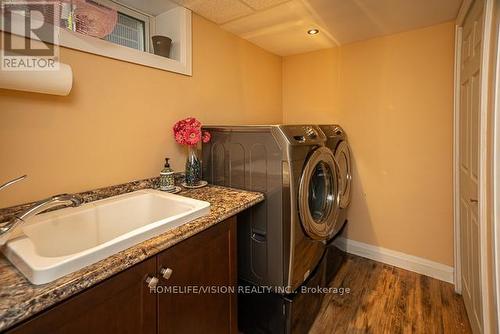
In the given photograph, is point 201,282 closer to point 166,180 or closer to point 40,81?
point 166,180

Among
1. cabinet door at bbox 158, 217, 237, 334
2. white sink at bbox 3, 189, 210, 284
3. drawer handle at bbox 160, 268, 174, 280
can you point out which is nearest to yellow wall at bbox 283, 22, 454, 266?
cabinet door at bbox 158, 217, 237, 334

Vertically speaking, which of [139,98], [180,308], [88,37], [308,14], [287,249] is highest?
[308,14]

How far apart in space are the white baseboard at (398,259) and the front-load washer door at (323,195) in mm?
435

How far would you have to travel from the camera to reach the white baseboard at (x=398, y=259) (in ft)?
7.06

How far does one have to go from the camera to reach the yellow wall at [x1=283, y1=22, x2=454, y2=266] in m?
2.07

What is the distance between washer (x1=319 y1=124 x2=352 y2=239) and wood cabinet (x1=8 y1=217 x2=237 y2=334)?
111cm

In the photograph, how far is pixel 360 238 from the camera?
2557 millimetres

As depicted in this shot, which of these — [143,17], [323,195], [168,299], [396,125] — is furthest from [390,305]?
[143,17]

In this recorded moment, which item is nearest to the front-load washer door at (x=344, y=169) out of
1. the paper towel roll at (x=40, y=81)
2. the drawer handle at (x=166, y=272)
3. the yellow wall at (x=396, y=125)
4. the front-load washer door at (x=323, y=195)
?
the yellow wall at (x=396, y=125)

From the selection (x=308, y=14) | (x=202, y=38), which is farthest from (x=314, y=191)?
(x=202, y=38)

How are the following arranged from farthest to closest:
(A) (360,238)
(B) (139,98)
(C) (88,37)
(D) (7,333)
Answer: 1. (A) (360,238)
2. (B) (139,98)
3. (C) (88,37)
4. (D) (7,333)

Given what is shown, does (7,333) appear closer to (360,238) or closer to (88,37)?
Result: (88,37)

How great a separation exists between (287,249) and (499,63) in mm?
1255

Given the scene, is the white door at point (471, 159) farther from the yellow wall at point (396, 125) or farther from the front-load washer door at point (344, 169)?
the front-load washer door at point (344, 169)
